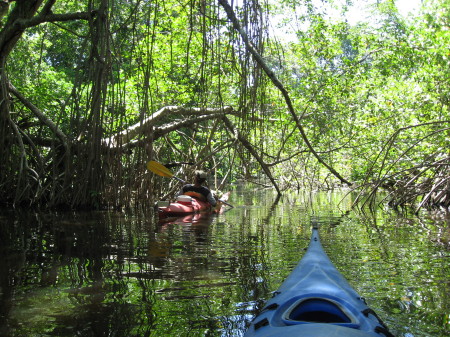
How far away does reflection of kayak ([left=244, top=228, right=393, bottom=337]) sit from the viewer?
5.65 feet

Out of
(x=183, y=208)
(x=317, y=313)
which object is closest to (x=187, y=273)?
(x=317, y=313)

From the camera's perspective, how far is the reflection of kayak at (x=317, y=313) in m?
1.72

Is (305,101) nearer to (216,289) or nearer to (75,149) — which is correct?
(216,289)

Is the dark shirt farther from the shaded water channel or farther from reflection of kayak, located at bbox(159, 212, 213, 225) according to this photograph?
the shaded water channel

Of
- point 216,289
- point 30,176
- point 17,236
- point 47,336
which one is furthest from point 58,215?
point 47,336

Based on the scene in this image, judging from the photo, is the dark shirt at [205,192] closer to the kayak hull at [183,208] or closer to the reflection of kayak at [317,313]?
the kayak hull at [183,208]

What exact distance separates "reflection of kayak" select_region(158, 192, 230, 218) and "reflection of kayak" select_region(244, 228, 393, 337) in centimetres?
538

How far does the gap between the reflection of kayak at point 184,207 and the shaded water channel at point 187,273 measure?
0.82m

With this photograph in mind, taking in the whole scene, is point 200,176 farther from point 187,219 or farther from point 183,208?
point 187,219

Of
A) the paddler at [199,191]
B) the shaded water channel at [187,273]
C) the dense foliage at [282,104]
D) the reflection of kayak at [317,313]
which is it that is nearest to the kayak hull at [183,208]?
the paddler at [199,191]

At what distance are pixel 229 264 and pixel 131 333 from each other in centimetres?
179

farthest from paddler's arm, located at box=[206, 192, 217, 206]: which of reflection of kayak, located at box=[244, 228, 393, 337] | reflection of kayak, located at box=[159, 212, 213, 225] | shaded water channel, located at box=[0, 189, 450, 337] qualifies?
reflection of kayak, located at box=[244, 228, 393, 337]

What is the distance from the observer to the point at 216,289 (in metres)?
3.21

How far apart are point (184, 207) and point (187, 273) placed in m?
4.44
